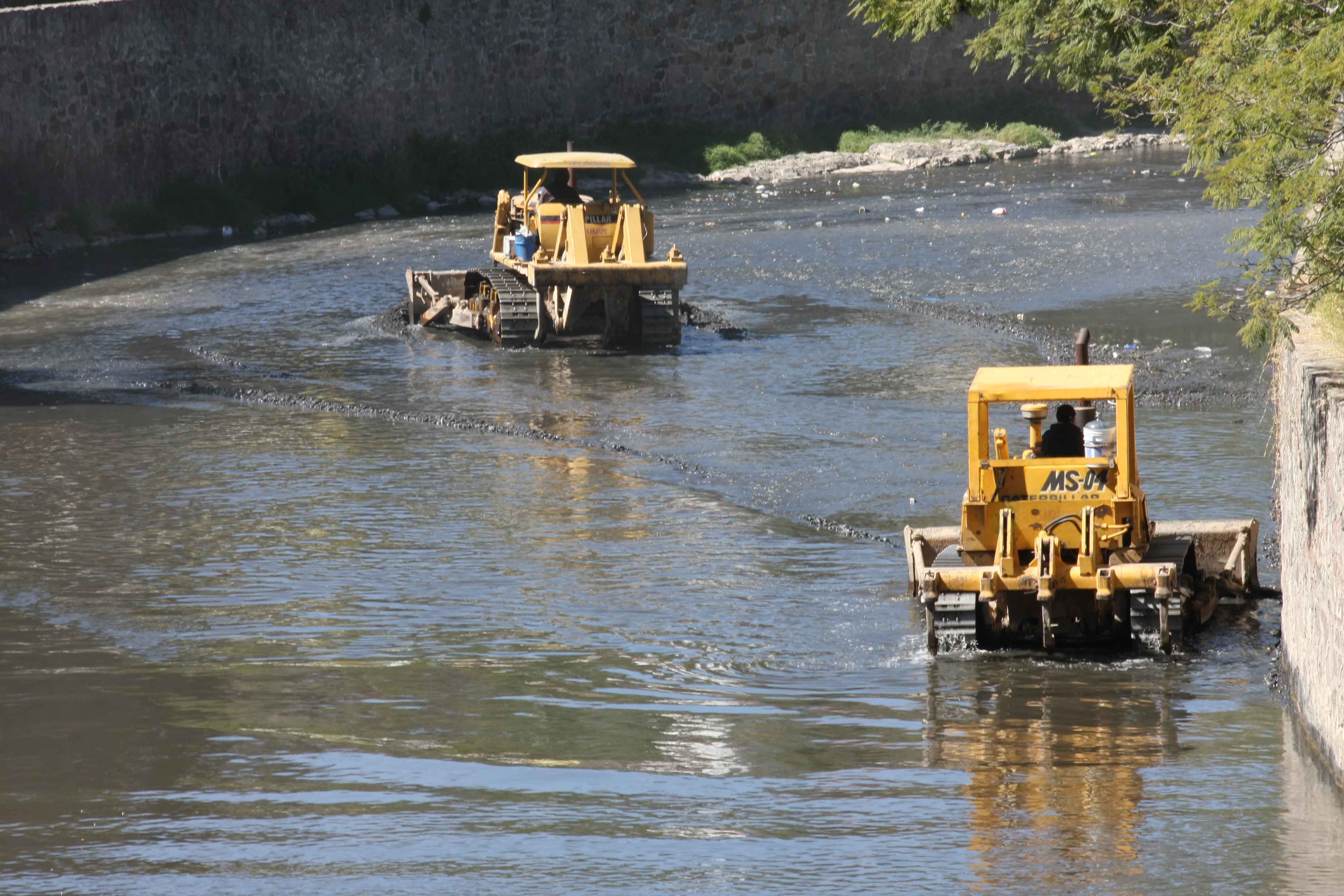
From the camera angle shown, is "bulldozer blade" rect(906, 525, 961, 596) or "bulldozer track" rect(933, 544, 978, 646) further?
"bulldozer blade" rect(906, 525, 961, 596)

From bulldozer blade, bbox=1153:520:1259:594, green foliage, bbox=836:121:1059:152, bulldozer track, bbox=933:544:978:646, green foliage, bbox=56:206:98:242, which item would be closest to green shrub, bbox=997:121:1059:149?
green foliage, bbox=836:121:1059:152

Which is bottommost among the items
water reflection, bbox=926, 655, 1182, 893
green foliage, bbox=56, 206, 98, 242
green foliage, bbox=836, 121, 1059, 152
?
water reflection, bbox=926, 655, 1182, 893

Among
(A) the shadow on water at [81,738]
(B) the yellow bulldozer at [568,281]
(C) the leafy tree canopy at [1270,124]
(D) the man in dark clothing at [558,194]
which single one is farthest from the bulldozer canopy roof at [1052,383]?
(D) the man in dark clothing at [558,194]

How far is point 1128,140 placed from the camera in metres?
49.2

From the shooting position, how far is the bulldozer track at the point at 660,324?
2284 centimetres

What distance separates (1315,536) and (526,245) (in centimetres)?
1566

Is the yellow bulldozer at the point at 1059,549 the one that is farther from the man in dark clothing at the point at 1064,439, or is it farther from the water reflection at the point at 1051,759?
the water reflection at the point at 1051,759

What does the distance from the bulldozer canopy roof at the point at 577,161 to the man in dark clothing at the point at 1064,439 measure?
13.6 m

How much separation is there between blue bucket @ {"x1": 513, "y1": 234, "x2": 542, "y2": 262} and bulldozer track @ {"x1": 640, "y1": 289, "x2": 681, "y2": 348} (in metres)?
1.71

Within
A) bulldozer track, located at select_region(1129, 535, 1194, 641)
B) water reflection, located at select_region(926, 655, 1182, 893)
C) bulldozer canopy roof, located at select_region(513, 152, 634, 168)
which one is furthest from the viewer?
bulldozer canopy roof, located at select_region(513, 152, 634, 168)

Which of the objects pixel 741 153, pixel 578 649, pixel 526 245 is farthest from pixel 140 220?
pixel 578 649

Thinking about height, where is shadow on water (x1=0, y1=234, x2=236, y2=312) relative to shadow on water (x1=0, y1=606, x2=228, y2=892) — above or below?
above

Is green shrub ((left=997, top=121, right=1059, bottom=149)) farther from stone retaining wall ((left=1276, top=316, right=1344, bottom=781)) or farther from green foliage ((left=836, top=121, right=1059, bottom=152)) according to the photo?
stone retaining wall ((left=1276, top=316, right=1344, bottom=781))

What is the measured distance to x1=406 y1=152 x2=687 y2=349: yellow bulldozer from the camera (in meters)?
22.3
